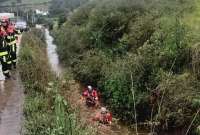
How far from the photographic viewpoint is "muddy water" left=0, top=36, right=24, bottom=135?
1138 centimetres

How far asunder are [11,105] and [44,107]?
1.70 meters

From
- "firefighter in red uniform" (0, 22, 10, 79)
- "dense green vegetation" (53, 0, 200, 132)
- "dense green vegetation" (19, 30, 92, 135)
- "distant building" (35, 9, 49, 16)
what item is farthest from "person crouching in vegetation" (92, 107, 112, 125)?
"distant building" (35, 9, 49, 16)

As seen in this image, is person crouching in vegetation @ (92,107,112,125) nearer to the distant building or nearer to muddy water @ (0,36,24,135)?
muddy water @ (0,36,24,135)

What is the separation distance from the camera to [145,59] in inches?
639

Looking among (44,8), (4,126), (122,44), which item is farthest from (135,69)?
(44,8)

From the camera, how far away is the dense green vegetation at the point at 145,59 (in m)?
13.5

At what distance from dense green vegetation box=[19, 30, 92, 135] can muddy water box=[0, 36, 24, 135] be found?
0.81 ft

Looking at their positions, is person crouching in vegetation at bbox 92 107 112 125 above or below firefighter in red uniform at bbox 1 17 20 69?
below

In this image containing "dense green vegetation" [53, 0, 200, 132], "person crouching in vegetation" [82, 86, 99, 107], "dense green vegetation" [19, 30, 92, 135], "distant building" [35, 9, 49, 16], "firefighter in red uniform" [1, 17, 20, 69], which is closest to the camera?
"dense green vegetation" [19, 30, 92, 135]

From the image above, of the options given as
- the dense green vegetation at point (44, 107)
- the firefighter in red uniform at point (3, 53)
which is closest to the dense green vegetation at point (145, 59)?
the dense green vegetation at point (44, 107)

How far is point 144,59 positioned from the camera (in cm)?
1625

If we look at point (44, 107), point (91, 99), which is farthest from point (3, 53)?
point (44, 107)

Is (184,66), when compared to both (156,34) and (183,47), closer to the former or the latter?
(183,47)

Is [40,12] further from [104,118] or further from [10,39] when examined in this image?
[104,118]
